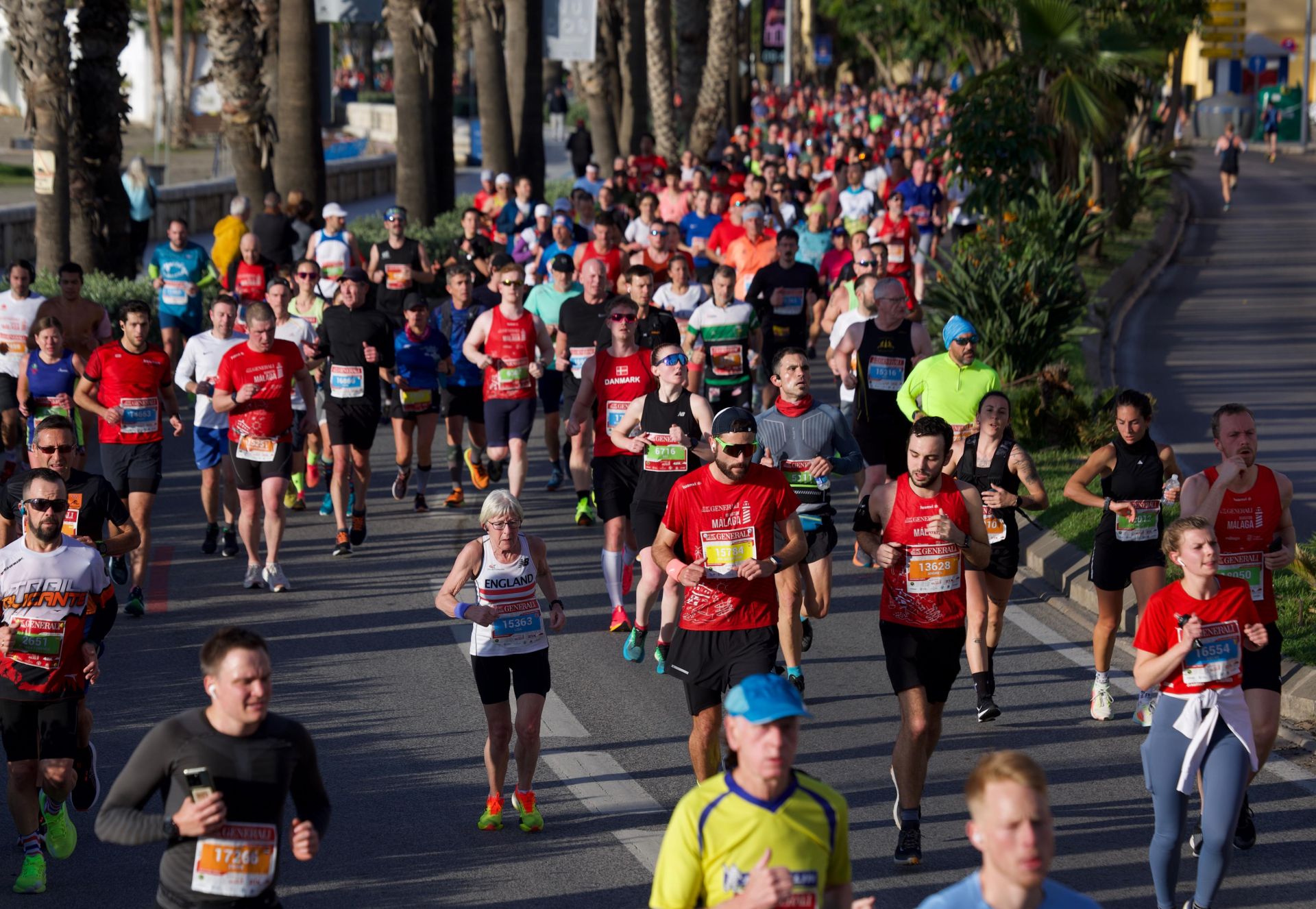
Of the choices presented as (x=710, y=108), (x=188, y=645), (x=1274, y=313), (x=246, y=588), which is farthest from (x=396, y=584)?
(x=710, y=108)

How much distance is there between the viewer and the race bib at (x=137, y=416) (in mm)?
12117

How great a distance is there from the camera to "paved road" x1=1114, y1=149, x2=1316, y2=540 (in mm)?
18094

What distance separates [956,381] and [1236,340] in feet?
50.6

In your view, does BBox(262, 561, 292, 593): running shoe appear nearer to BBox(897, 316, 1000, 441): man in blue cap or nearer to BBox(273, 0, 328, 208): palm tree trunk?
BBox(897, 316, 1000, 441): man in blue cap

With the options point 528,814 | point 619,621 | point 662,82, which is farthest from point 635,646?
point 662,82

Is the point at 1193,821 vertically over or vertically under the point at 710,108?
under

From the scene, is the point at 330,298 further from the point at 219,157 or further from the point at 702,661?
the point at 219,157

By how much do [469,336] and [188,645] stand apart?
3890mm

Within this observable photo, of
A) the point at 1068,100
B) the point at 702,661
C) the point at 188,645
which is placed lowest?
A: the point at 188,645

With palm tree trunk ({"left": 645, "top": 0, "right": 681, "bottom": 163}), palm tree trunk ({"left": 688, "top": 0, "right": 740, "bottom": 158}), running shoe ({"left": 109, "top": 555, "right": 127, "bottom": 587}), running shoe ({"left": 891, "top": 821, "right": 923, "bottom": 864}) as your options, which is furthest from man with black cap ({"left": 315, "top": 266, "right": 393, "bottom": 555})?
palm tree trunk ({"left": 688, "top": 0, "right": 740, "bottom": 158})

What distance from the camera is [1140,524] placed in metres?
9.75

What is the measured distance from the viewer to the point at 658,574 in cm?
1092

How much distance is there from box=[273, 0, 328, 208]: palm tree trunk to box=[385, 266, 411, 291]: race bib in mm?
7065

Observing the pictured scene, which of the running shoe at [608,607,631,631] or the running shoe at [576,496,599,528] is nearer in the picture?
the running shoe at [608,607,631,631]
